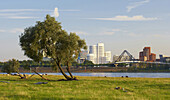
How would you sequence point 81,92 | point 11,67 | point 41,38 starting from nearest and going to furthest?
1. point 81,92
2. point 41,38
3. point 11,67

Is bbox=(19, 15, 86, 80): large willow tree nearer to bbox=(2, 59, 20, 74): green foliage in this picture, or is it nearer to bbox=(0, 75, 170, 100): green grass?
bbox=(0, 75, 170, 100): green grass

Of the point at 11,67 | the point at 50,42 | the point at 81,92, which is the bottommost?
the point at 81,92

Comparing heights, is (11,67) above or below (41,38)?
below

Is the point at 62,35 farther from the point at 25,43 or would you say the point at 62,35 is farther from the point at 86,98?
the point at 86,98

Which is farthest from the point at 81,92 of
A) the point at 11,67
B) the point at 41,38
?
the point at 11,67

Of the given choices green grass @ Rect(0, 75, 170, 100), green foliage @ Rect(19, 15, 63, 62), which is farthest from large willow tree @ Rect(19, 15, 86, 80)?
green grass @ Rect(0, 75, 170, 100)

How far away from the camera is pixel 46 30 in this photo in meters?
53.3


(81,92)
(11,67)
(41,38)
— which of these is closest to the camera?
(81,92)

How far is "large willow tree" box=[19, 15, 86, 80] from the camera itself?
173ft

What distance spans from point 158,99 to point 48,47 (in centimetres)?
3278

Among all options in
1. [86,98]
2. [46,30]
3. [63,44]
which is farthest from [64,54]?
[86,98]

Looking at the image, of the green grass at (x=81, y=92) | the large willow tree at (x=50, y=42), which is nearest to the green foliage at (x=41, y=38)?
the large willow tree at (x=50, y=42)

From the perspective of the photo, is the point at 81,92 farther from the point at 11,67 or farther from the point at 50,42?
the point at 11,67

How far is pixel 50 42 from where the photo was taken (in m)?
53.9
